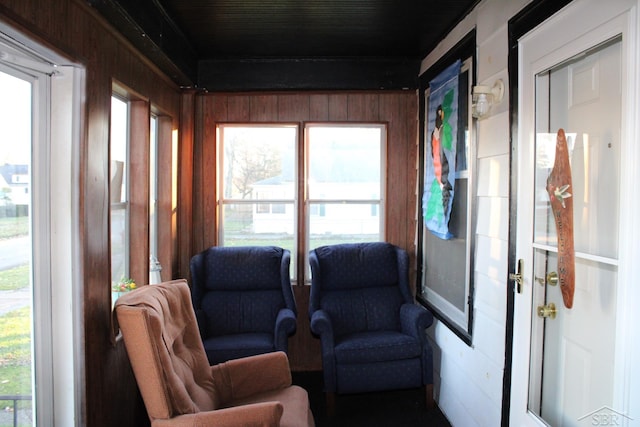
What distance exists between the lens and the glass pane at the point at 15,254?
1.83 meters

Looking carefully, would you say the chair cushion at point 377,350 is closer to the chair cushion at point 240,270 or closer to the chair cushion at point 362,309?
the chair cushion at point 362,309

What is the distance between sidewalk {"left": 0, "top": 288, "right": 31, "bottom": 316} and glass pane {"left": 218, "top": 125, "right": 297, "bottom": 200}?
2174mm

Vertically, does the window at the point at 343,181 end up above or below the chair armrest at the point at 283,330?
above

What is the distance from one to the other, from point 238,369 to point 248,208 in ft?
5.77

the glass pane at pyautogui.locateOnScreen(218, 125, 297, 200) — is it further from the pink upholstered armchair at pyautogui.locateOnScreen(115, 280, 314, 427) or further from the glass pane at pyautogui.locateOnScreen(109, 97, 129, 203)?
the pink upholstered armchair at pyautogui.locateOnScreen(115, 280, 314, 427)

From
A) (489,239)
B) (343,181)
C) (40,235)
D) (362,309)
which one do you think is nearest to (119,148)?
(40,235)

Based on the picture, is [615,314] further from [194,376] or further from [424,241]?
[424,241]

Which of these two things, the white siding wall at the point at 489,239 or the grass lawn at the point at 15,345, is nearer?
the grass lawn at the point at 15,345

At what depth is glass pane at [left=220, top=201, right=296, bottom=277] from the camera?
4.07 m

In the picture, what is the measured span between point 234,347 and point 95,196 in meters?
1.40

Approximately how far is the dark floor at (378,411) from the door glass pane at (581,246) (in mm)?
1185

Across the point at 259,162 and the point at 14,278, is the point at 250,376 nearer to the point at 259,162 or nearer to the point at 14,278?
the point at 14,278

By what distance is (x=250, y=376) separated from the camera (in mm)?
2553

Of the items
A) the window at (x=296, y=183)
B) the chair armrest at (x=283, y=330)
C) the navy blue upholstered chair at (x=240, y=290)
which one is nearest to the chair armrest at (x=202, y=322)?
the navy blue upholstered chair at (x=240, y=290)
